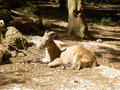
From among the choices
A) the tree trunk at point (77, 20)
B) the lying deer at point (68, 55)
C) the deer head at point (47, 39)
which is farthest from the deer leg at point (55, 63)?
the tree trunk at point (77, 20)

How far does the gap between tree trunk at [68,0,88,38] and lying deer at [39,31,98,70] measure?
470 centimetres

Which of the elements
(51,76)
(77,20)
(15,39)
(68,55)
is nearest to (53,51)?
(68,55)

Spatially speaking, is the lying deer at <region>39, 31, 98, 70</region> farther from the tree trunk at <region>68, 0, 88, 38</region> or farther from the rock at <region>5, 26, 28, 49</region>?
the tree trunk at <region>68, 0, 88, 38</region>

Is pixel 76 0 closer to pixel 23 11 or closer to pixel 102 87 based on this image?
pixel 23 11

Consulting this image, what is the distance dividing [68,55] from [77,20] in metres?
5.18

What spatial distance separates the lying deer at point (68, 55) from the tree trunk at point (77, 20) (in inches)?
185

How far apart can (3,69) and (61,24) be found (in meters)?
8.44

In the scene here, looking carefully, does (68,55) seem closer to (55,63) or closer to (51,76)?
(55,63)

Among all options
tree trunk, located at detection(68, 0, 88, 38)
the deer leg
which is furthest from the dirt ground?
tree trunk, located at detection(68, 0, 88, 38)

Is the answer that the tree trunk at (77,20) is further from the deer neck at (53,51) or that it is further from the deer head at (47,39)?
the deer head at (47,39)

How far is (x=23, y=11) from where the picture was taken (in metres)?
15.1

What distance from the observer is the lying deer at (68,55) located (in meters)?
8.19

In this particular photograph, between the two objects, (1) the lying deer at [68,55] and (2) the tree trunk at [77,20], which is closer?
(1) the lying deer at [68,55]

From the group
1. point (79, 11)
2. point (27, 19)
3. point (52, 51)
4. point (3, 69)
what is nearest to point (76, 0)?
point (79, 11)
